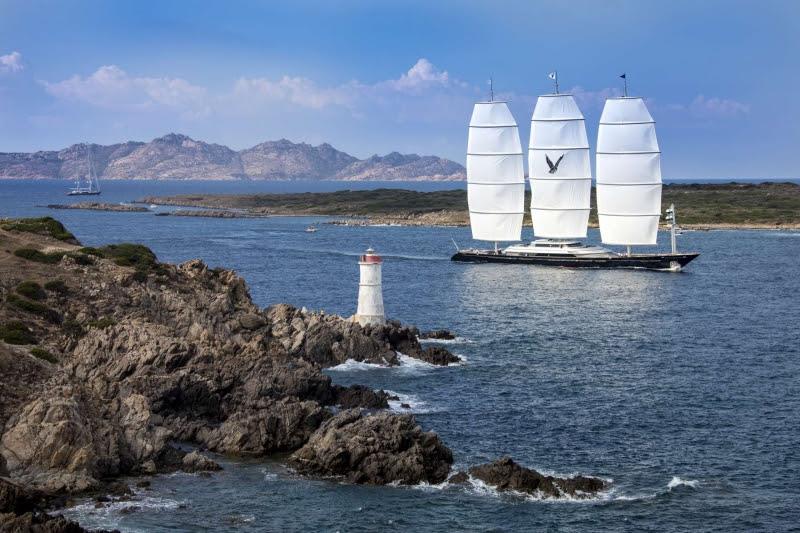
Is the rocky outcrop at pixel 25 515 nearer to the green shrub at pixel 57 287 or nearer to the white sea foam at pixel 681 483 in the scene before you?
the white sea foam at pixel 681 483

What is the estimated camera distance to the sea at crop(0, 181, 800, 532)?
29.8 metres

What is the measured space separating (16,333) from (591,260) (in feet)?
248

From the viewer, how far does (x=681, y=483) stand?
32.8 m

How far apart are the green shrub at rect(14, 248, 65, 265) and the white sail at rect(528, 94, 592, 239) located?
2736 inches

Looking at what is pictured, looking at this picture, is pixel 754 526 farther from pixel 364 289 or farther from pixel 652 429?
pixel 364 289

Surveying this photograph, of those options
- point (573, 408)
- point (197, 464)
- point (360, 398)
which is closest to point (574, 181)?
point (573, 408)

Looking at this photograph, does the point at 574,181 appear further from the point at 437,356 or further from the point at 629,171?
the point at 437,356

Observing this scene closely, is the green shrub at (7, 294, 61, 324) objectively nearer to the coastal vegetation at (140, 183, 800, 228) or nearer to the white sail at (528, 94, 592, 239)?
the white sail at (528, 94, 592, 239)

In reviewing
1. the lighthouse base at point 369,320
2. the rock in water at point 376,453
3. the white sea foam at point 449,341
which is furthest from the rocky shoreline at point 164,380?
the white sea foam at point 449,341

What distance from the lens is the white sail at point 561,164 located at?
11000 cm

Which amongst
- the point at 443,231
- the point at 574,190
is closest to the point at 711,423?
the point at 574,190

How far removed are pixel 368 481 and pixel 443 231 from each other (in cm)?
12332

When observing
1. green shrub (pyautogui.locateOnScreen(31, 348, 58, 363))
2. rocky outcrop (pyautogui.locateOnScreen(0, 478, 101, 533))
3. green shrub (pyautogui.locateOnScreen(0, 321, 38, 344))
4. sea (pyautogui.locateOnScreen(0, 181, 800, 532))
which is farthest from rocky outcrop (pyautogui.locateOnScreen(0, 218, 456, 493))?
rocky outcrop (pyautogui.locateOnScreen(0, 478, 101, 533))

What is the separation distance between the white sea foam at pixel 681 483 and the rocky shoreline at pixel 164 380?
7.12 meters
